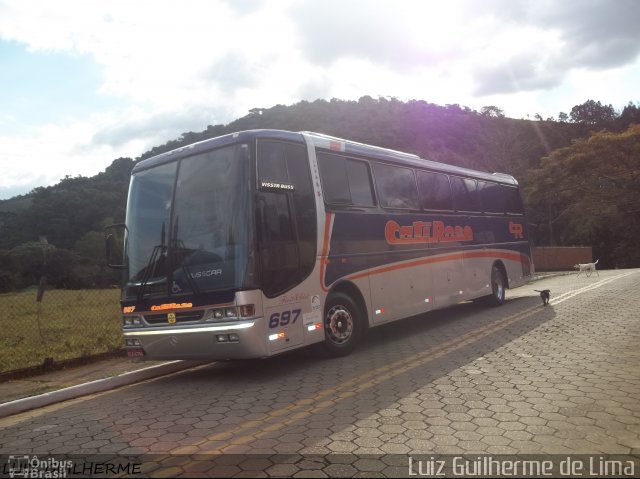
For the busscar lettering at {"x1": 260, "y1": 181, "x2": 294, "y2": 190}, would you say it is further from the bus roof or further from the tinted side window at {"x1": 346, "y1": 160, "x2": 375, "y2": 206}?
the tinted side window at {"x1": 346, "y1": 160, "x2": 375, "y2": 206}

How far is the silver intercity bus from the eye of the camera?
6414 millimetres

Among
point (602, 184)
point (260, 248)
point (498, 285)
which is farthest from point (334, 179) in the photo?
Answer: point (602, 184)

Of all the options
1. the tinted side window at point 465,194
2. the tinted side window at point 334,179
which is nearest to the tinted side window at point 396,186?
the tinted side window at point 334,179

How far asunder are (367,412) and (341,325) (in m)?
2.92

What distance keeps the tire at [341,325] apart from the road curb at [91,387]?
232 cm

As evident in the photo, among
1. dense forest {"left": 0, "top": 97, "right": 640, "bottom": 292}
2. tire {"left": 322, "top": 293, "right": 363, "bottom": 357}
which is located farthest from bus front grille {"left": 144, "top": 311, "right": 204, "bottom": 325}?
dense forest {"left": 0, "top": 97, "right": 640, "bottom": 292}

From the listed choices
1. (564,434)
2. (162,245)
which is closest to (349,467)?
(564,434)

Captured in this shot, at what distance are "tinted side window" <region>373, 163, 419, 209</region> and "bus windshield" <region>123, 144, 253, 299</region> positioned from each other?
3.35 metres

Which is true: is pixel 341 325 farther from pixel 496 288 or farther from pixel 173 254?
pixel 496 288

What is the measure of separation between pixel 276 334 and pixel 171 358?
149 cm

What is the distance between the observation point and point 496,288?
13578 millimetres

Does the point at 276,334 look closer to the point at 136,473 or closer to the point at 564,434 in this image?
the point at 136,473

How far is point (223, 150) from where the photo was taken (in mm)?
6852

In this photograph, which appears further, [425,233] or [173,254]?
[425,233]
